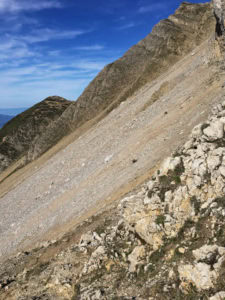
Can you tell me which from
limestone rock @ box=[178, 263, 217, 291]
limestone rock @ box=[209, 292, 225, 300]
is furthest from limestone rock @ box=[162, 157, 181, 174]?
limestone rock @ box=[209, 292, 225, 300]

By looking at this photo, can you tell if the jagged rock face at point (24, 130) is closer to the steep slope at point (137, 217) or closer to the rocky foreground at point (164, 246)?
the steep slope at point (137, 217)

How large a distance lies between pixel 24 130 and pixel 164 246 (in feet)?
238

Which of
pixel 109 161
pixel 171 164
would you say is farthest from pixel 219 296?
pixel 109 161

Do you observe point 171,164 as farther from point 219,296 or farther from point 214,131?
point 219,296

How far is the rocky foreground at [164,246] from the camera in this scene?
7.69 m

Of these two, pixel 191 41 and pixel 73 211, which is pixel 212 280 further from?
pixel 191 41

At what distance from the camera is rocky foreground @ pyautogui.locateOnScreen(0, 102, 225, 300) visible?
303 inches

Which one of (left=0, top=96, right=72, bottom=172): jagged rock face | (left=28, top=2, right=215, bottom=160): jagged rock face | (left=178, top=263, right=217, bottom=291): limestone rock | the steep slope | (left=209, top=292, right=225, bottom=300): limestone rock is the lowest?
(left=209, top=292, right=225, bottom=300): limestone rock

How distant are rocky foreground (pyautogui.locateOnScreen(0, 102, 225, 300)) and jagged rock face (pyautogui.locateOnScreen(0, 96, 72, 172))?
5968cm

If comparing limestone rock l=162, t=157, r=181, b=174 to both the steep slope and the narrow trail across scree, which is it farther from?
the narrow trail across scree

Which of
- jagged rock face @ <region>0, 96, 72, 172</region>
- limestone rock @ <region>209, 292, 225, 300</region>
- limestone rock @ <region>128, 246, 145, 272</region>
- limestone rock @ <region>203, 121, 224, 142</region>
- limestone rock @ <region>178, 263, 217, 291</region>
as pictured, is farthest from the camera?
jagged rock face @ <region>0, 96, 72, 172</region>

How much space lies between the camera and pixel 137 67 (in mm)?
46219

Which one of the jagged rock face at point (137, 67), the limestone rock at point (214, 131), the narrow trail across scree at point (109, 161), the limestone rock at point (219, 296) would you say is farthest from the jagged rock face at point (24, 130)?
the limestone rock at point (219, 296)

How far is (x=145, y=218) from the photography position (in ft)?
33.7
